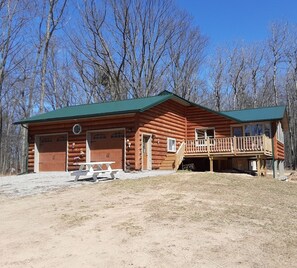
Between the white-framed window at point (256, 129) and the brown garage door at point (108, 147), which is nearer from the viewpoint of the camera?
the brown garage door at point (108, 147)

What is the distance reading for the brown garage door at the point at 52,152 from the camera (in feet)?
64.4

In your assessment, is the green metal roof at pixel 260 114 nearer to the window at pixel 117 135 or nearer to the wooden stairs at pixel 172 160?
the wooden stairs at pixel 172 160

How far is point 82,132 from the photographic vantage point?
62.1ft

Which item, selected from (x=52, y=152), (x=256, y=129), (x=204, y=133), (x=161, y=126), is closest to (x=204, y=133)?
(x=204, y=133)

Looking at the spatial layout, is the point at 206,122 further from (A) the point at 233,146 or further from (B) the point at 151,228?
(B) the point at 151,228

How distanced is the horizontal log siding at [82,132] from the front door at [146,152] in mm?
999

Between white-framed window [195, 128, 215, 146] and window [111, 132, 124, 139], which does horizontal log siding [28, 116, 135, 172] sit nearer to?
window [111, 132, 124, 139]

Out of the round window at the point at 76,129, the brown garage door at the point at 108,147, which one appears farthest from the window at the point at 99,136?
the round window at the point at 76,129

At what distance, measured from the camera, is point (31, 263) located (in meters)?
4.65

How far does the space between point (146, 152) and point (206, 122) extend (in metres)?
6.04

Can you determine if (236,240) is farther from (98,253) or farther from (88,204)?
(88,204)

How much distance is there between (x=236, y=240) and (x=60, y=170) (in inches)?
608

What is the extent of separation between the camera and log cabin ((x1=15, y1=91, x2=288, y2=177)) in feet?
58.1

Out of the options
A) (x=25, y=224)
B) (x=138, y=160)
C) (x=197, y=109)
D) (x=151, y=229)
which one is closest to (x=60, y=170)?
(x=138, y=160)
